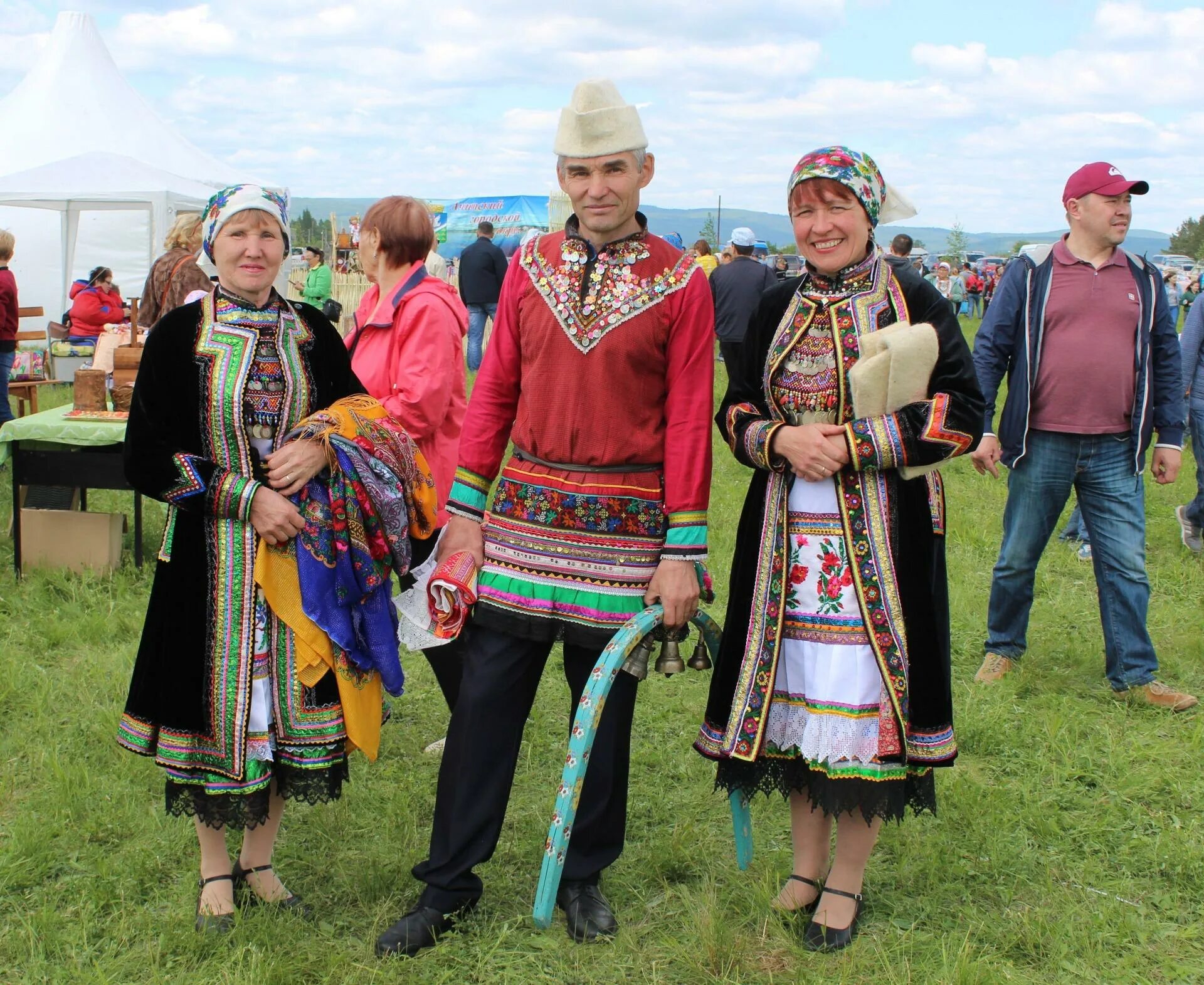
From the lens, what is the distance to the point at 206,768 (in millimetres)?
3016

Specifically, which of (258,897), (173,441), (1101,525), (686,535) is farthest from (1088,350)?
(258,897)

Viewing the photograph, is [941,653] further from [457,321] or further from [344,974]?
[457,321]

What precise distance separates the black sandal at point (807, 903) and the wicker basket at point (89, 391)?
4.93 metres

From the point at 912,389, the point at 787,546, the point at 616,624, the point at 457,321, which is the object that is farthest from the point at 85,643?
the point at 912,389

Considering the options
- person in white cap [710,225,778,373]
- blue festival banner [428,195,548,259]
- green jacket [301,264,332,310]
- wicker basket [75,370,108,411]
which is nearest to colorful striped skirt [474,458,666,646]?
wicker basket [75,370,108,411]

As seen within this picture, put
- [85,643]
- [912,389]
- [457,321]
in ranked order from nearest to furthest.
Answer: [912,389]
[457,321]
[85,643]

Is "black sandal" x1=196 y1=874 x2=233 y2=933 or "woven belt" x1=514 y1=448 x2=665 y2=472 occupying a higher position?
"woven belt" x1=514 y1=448 x2=665 y2=472

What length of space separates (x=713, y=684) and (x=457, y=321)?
5.17 feet

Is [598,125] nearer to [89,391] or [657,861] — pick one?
[657,861]

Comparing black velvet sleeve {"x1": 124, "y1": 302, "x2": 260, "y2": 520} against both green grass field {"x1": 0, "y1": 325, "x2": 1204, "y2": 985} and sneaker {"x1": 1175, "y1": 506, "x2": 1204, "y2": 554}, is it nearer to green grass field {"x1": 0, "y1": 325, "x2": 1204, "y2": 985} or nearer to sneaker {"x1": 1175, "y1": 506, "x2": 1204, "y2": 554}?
green grass field {"x1": 0, "y1": 325, "x2": 1204, "y2": 985}

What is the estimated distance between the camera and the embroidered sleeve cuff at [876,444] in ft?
9.21

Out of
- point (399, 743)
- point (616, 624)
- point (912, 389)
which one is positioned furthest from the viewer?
point (399, 743)

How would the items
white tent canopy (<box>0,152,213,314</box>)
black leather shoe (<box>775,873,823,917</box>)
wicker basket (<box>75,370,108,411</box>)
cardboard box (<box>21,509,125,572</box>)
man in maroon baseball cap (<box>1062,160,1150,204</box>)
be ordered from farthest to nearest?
white tent canopy (<box>0,152,213,314</box>)
wicker basket (<box>75,370,108,411</box>)
cardboard box (<box>21,509,125,572</box>)
man in maroon baseball cap (<box>1062,160,1150,204</box>)
black leather shoe (<box>775,873,823,917</box>)

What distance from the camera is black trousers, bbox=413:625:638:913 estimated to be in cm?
303
